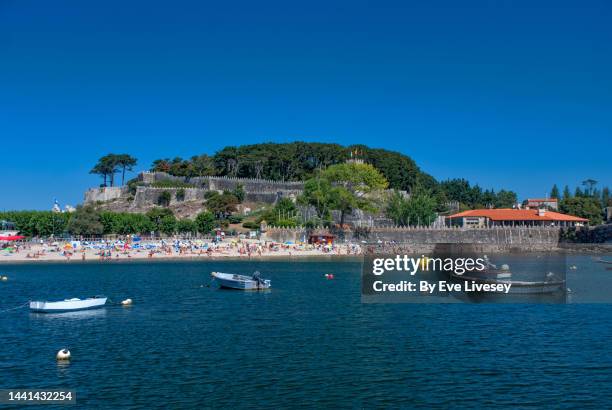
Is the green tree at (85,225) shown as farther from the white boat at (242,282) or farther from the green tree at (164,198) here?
the white boat at (242,282)

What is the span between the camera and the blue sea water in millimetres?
18781

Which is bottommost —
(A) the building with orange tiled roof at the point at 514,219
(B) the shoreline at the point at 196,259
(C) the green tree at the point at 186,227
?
(B) the shoreline at the point at 196,259

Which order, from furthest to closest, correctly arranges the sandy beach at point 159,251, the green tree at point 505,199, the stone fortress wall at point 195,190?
the green tree at point 505,199, the stone fortress wall at point 195,190, the sandy beach at point 159,251

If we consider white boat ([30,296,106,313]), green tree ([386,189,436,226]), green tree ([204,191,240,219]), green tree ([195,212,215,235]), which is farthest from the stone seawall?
white boat ([30,296,106,313])

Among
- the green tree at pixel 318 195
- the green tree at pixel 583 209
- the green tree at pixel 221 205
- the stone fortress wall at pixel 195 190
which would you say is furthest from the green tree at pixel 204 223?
the green tree at pixel 583 209

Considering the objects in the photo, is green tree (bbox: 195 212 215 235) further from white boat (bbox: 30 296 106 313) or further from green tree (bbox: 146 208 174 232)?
white boat (bbox: 30 296 106 313)

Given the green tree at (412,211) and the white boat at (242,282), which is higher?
the green tree at (412,211)

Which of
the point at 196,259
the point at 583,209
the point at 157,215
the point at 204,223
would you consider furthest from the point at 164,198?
the point at 583,209

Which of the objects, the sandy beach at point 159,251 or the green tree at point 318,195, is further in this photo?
the green tree at point 318,195

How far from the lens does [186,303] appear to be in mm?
37625

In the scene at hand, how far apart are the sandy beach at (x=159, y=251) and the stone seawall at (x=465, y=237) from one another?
23.3ft

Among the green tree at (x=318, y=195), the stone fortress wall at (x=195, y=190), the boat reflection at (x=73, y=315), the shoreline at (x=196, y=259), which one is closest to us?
the boat reflection at (x=73, y=315)

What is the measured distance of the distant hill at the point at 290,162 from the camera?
399 ft

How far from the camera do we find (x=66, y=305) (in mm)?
34156
